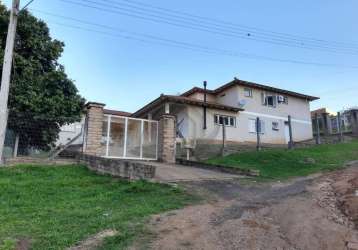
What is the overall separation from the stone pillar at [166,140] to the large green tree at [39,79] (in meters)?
3.89

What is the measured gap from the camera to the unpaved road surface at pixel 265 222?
5215 millimetres

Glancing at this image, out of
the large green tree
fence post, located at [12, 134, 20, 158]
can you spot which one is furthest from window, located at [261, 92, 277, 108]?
fence post, located at [12, 134, 20, 158]

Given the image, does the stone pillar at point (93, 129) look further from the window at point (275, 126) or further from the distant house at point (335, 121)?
the distant house at point (335, 121)

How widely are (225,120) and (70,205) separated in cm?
1910

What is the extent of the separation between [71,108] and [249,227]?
1177 cm

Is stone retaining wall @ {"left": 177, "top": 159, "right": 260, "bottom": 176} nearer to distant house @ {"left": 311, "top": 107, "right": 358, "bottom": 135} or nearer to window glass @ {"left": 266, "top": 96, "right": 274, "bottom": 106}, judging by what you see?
window glass @ {"left": 266, "top": 96, "right": 274, "bottom": 106}

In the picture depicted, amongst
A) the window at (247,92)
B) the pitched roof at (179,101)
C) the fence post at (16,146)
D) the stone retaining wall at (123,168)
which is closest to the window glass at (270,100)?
the window at (247,92)

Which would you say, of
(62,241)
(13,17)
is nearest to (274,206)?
(62,241)

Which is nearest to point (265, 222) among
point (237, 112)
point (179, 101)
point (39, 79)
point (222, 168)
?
point (222, 168)

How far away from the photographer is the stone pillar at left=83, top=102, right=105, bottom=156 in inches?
507

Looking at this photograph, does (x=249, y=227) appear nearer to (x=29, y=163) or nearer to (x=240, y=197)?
(x=240, y=197)

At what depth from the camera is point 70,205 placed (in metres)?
7.31

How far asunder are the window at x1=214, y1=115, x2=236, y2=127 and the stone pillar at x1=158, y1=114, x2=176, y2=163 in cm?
889

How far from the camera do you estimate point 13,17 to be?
36.0ft
